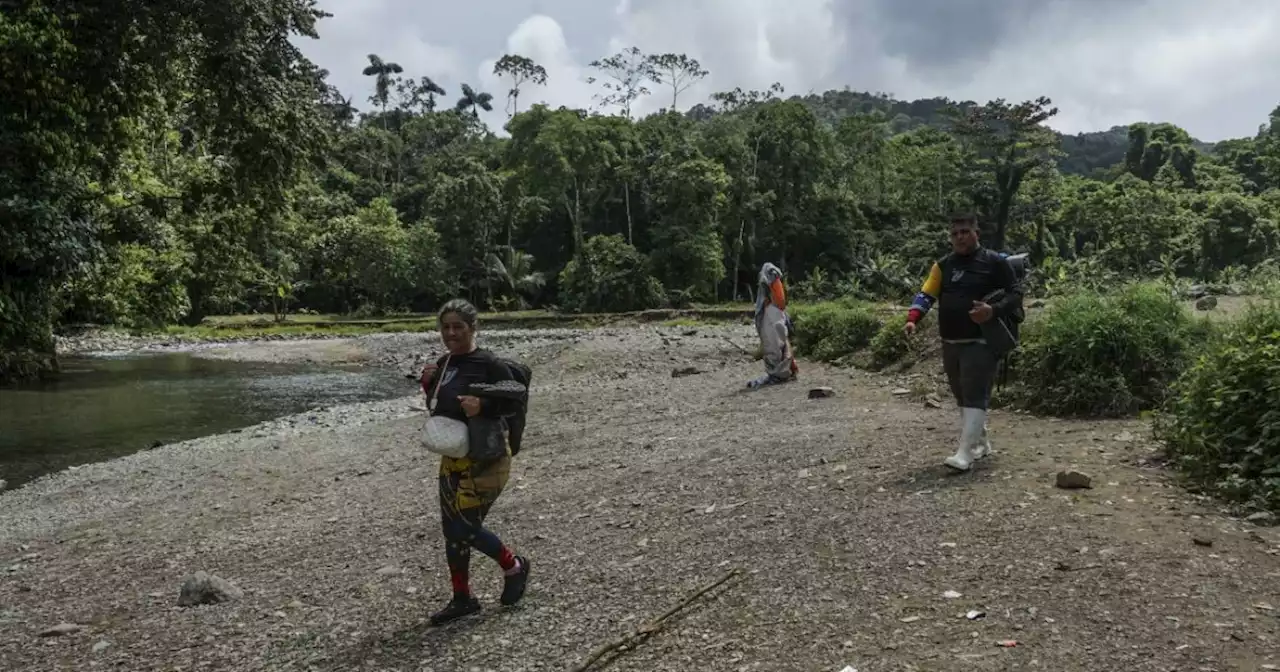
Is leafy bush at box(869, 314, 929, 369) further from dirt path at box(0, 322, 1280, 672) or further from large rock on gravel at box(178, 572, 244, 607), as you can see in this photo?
large rock on gravel at box(178, 572, 244, 607)

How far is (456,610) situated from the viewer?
471 centimetres

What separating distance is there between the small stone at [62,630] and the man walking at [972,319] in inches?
227

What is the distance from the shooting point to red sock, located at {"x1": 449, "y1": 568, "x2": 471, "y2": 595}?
4699mm

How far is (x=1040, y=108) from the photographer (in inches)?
1785

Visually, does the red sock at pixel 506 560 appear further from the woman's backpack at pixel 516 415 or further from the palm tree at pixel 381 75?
the palm tree at pixel 381 75

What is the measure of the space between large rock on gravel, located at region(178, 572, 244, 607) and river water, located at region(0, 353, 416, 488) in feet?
23.7

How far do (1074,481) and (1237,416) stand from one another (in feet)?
4.05

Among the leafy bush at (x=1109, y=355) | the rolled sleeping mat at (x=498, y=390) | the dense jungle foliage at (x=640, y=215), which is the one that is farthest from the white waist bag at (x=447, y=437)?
the dense jungle foliage at (x=640, y=215)

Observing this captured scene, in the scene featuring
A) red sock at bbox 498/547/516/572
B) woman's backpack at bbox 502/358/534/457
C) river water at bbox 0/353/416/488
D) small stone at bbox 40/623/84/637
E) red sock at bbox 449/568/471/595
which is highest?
woman's backpack at bbox 502/358/534/457

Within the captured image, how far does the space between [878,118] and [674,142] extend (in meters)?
16.4

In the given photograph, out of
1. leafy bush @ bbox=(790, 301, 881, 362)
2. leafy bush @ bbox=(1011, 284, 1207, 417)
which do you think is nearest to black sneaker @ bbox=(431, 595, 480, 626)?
leafy bush @ bbox=(1011, 284, 1207, 417)

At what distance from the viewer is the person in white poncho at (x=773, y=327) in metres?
13.4

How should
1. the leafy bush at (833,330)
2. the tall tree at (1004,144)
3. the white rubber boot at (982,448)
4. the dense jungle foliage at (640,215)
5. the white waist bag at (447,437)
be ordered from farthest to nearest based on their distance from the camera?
the tall tree at (1004,144) < the dense jungle foliage at (640,215) < the leafy bush at (833,330) < the white rubber boot at (982,448) < the white waist bag at (447,437)

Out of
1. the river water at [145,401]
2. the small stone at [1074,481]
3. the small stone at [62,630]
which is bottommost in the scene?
the river water at [145,401]
